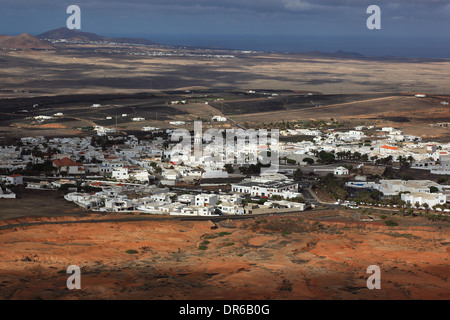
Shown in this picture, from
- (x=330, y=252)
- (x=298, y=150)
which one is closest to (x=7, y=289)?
(x=330, y=252)

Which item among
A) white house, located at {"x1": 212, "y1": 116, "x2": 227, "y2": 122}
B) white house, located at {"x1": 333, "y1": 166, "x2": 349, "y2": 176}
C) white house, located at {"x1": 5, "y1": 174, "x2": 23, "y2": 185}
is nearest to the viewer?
white house, located at {"x1": 5, "y1": 174, "x2": 23, "y2": 185}

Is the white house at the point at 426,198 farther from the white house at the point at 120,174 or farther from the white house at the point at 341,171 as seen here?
the white house at the point at 120,174

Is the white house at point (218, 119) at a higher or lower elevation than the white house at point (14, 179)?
higher

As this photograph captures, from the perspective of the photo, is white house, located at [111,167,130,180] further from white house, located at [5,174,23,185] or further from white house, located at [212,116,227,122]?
white house, located at [212,116,227,122]

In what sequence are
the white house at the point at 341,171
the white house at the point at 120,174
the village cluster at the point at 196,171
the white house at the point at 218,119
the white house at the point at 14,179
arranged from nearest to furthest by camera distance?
the village cluster at the point at 196,171 → the white house at the point at 14,179 → the white house at the point at 120,174 → the white house at the point at 341,171 → the white house at the point at 218,119

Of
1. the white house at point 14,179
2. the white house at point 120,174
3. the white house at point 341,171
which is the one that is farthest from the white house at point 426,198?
the white house at point 14,179

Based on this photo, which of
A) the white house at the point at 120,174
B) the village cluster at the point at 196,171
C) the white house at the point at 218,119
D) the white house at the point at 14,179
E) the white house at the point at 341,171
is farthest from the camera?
the white house at the point at 218,119

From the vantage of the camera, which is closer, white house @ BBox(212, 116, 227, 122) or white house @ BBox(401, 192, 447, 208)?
white house @ BBox(401, 192, 447, 208)

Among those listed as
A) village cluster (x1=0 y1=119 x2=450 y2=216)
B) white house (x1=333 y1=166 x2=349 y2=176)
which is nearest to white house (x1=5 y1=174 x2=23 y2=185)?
village cluster (x1=0 y1=119 x2=450 y2=216)
